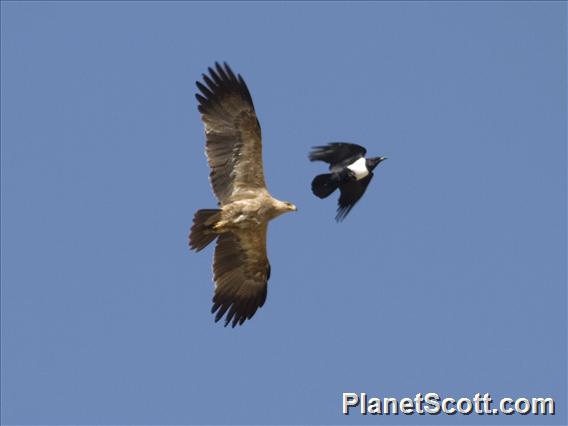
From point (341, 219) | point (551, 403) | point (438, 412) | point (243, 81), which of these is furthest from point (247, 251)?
point (551, 403)

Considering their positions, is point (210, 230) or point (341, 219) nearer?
point (210, 230)

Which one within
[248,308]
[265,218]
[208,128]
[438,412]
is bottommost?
[438,412]

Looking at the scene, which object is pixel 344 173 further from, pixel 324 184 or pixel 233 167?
pixel 233 167

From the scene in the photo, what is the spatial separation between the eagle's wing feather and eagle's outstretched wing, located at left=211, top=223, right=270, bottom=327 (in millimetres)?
1233

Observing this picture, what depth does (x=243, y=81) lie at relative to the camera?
49.1 ft

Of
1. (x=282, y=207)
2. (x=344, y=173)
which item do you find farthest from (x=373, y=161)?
(x=282, y=207)

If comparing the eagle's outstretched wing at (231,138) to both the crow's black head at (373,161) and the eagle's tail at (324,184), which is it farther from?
the crow's black head at (373,161)

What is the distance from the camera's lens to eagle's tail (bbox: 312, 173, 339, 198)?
594 inches

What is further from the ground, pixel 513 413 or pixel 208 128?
pixel 208 128

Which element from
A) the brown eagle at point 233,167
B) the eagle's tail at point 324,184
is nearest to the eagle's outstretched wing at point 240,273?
the brown eagle at point 233,167

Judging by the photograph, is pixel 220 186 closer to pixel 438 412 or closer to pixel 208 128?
pixel 208 128

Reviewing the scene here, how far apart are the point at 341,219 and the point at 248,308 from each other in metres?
1.90

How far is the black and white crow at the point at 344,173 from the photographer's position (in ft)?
49.8

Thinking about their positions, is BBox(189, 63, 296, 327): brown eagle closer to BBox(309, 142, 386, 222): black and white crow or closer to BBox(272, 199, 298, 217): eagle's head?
BBox(272, 199, 298, 217): eagle's head
